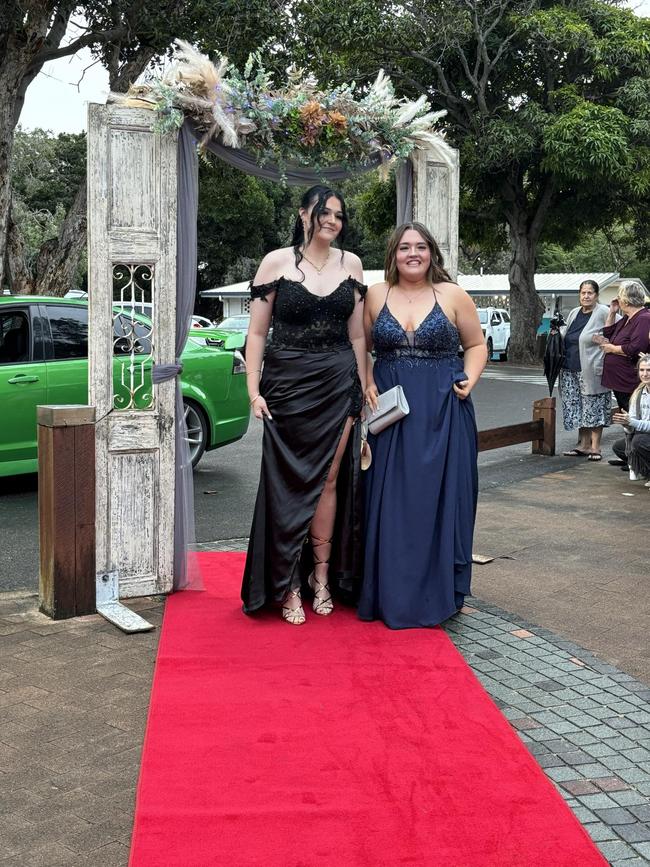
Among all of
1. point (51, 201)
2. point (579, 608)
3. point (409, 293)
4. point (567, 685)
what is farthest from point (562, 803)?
point (51, 201)

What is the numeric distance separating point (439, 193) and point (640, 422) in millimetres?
3396

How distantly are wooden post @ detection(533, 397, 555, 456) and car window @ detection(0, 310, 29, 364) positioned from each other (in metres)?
5.43

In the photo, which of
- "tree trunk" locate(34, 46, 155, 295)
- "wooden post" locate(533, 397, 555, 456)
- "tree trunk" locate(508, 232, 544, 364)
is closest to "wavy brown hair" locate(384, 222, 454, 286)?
"wooden post" locate(533, 397, 555, 456)

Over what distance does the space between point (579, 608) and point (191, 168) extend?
3225mm

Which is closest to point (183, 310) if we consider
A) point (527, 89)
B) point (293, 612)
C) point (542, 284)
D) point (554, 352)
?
point (293, 612)

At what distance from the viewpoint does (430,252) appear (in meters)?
5.28

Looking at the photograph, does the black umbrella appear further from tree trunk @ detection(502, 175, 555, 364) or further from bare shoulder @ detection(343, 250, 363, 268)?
tree trunk @ detection(502, 175, 555, 364)

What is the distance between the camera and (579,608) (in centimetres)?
571

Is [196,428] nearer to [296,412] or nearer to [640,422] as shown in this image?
[640,422]

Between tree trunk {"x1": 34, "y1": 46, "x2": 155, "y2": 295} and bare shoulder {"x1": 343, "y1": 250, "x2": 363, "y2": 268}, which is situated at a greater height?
tree trunk {"x1": 34, "y1": 46, "x2": 155, "y2": 295}

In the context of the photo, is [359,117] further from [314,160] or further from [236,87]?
[236,87]

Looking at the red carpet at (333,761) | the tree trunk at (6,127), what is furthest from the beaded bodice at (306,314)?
the tree trunk at (6,127)

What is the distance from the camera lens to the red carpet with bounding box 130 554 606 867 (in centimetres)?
307

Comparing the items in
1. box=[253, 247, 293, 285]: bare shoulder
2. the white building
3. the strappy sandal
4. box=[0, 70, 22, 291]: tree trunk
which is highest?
box=[0, 70, 22, 291]: tree trunk
